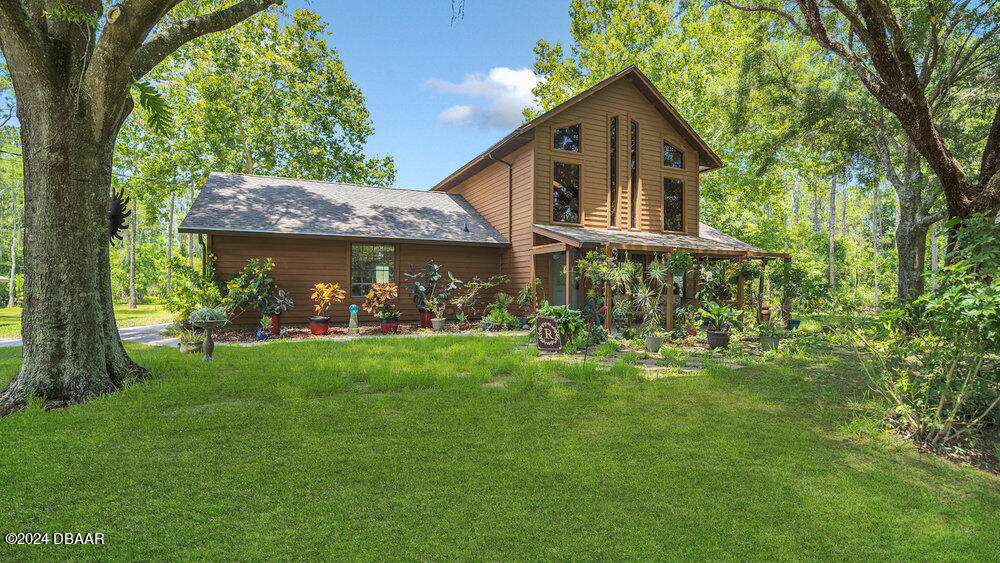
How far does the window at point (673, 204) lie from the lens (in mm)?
14117

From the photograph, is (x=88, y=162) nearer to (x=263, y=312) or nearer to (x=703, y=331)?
(x=263, y=312)

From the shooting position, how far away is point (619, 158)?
13.2 m

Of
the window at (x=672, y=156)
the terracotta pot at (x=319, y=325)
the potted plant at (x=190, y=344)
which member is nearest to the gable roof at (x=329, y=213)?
A: the terracotta pot at (x=319, y=325)

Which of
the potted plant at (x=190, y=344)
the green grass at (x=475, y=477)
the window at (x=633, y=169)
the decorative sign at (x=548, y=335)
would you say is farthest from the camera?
the window at (x=633, y=169)

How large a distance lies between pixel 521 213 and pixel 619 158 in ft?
11.9

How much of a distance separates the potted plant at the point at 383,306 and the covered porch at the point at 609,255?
12.6ft

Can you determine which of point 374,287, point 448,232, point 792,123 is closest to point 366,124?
point 448,232

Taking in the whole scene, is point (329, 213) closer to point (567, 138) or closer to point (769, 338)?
point (567, 138)

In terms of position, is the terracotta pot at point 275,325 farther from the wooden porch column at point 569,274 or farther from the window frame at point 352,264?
the wooden porch column at point 569,274

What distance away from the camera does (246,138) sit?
2006 cm

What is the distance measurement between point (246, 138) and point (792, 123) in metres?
22.0

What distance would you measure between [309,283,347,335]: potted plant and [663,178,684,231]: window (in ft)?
34.0

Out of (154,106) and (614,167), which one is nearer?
(154,106)

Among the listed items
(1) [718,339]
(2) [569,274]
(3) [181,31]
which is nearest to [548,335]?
(2) [569,274]
